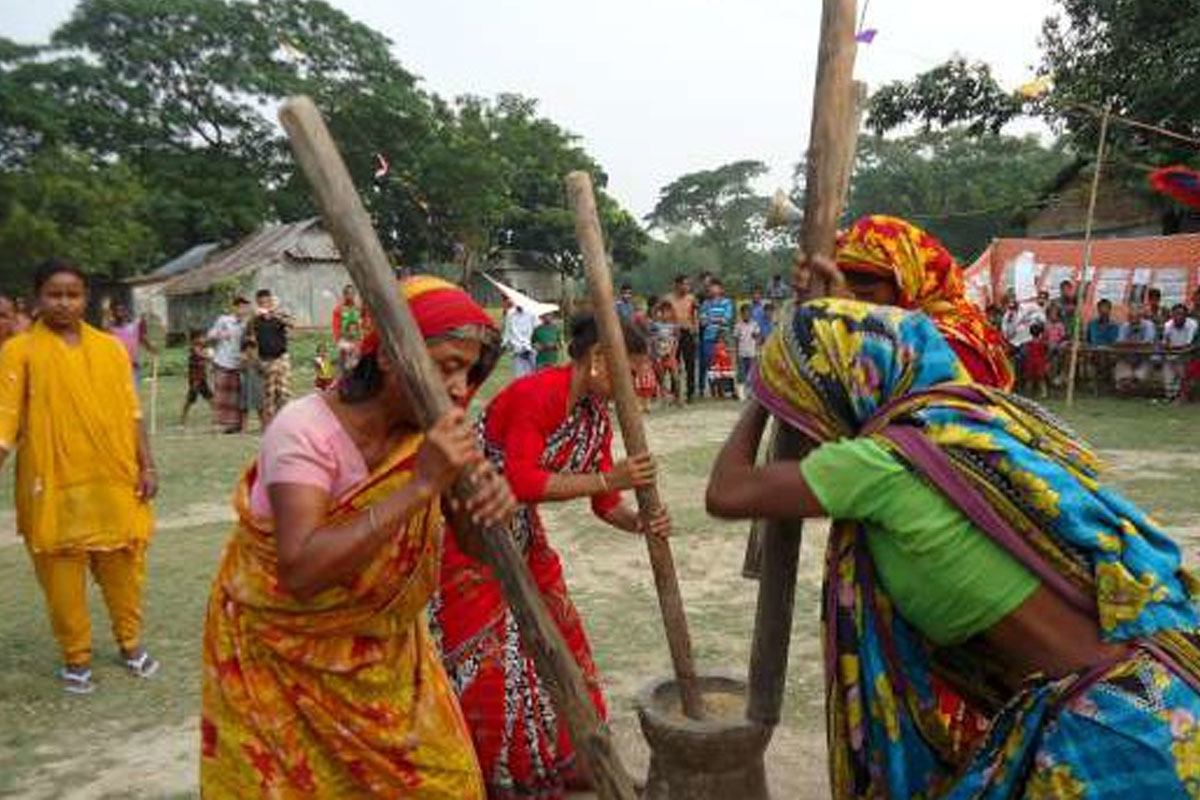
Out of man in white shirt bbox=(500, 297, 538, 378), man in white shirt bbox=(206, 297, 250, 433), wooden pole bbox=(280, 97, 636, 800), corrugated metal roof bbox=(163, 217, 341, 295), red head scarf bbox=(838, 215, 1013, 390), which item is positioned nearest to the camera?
wooden pole bbox=(280, 97, 636, 800)

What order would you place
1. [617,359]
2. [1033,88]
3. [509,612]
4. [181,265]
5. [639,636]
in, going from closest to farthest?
[617,359], [509,612], [639,636], [1033,88], [181,265]

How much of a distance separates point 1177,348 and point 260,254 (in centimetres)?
2780

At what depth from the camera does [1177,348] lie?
13.6m

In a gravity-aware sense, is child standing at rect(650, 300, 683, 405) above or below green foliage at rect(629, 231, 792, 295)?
below

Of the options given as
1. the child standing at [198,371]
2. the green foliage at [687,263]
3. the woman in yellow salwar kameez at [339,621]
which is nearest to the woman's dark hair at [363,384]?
the woman in yellow salwar kameez at [339,621]

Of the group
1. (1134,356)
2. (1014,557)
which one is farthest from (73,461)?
(1134,356)

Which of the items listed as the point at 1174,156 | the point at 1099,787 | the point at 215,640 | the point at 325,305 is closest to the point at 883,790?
the point at 1099,787

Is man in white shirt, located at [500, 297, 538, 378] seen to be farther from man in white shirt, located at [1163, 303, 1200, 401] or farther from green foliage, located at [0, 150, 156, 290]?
green foliage, located at [0, 150, 156, 290]

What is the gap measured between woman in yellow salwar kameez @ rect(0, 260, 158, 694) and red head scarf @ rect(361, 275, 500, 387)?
2.67 metres

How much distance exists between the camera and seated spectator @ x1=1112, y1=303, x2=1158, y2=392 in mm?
14094

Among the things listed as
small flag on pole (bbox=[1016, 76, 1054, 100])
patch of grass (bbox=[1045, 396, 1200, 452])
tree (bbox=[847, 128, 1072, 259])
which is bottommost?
patch of grass (bbox=[1045, 396, 1200, 452])

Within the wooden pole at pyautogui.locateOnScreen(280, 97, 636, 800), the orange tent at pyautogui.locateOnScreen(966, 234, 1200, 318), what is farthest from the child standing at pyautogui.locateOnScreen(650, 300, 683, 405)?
the wooden pole at pyautogui.locateOnScreen(280, 97, 636, 800)

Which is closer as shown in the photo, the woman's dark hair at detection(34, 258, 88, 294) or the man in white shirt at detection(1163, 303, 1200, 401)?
the woman's dark hair at detection(34, 258, 88, 294)

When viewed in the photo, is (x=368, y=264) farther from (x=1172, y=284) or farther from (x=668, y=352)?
(x=1172, y=284)
